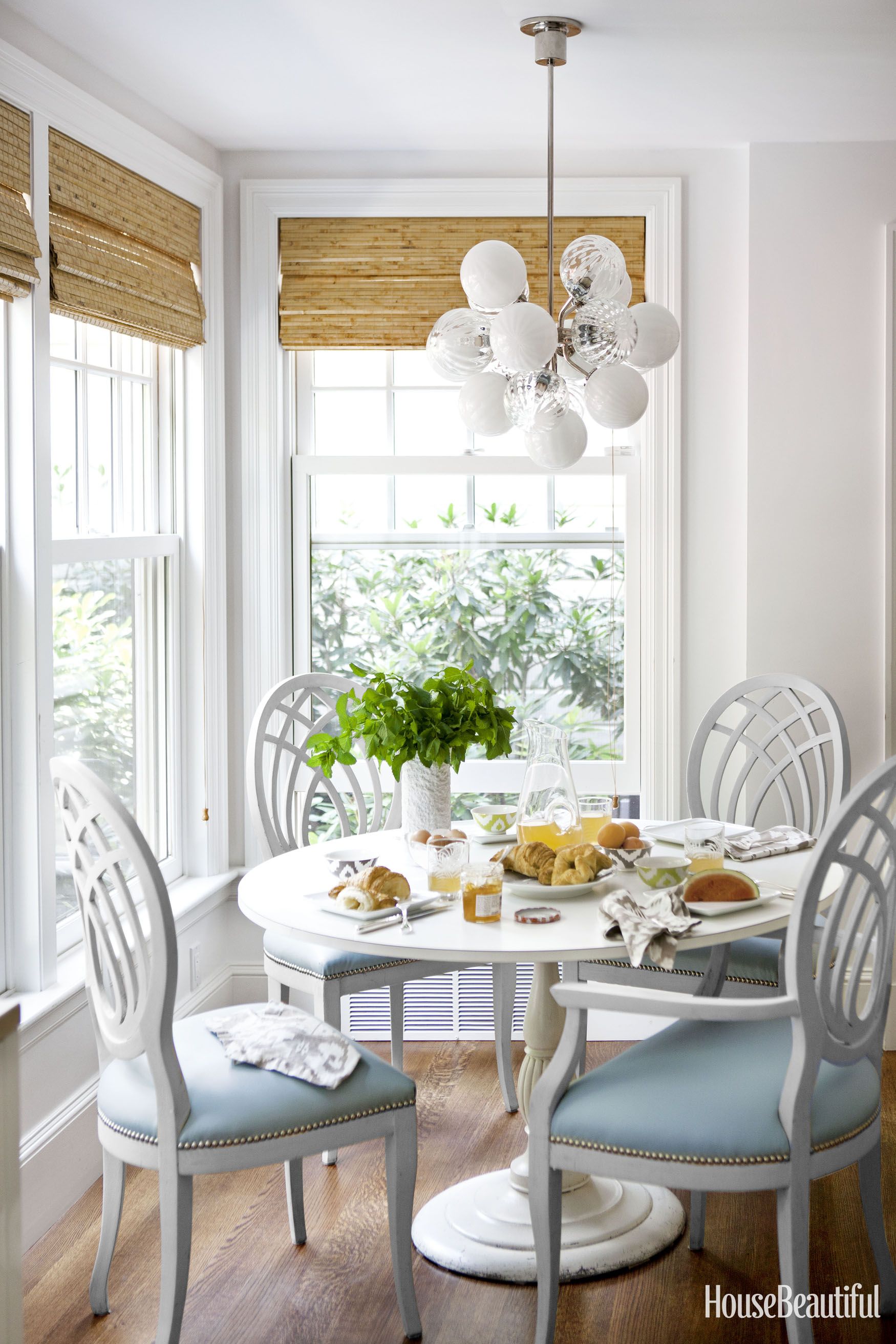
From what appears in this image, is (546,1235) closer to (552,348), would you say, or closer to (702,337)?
(552,348)

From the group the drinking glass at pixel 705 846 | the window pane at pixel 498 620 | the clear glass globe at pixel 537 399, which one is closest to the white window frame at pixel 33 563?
the clear glass globe at pixel 537 399

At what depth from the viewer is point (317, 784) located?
3.07m

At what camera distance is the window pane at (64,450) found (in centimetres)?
274

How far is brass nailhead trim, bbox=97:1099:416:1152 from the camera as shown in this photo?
5.98 feet

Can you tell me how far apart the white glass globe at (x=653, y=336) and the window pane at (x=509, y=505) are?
4.13 ft

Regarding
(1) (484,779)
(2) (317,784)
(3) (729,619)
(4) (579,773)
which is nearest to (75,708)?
(2) (317,784)

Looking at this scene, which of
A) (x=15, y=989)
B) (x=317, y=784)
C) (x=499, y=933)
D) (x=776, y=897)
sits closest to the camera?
(x=499, y=933)

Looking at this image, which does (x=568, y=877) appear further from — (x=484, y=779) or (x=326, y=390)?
(x=326, y=390)

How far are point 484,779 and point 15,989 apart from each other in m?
1.51

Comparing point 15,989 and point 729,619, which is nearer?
point 15,989

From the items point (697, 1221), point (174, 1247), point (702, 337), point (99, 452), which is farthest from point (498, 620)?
point (174, 1247)

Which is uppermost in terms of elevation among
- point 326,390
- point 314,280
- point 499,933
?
point 314,280

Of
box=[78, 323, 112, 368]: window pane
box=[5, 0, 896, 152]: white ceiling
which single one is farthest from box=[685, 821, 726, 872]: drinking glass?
box=[78, 323, 112, 368]: window pane

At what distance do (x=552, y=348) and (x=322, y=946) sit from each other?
1.25 metres
